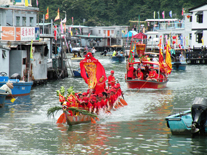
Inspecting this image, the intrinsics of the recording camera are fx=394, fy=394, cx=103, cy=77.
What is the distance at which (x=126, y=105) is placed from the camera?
2642cm

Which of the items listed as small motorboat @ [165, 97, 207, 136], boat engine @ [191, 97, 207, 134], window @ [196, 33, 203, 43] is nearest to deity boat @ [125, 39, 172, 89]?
small motorboat @ [165, 97, 207, 136]

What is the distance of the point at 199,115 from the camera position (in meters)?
17.0

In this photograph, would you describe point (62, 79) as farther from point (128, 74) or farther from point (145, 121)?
point (145, 121)

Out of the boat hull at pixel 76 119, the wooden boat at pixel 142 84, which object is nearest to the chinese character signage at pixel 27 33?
the wooden boat at pixel 142 84

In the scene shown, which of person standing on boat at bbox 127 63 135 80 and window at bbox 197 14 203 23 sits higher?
window at bbox 197 14 203 23

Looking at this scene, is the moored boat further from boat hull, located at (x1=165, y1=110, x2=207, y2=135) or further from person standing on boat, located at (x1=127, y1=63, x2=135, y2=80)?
boat hull, located at (x1=165, y1=110, x2=207, y2=135)

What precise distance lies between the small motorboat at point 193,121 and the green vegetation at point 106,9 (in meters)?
90.5

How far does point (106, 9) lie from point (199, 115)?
10226 cm

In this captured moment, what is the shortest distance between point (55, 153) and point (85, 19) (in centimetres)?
10398

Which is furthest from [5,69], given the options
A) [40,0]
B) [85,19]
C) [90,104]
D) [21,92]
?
[85,19]

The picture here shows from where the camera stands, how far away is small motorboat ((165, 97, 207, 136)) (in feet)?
55.6

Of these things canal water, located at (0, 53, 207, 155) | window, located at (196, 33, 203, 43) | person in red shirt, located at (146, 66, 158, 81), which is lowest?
canal water, located at (0, 53, 207, 155)

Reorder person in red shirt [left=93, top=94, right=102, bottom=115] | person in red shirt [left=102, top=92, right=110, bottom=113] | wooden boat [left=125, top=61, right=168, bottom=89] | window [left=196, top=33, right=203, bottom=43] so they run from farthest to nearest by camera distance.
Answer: window [left=196, top=33, right=203, bottom=43], wooden boat [left=125, top=61, right=168, bottom=89], person in red shirt [left=102, top=92, right=110, bottom=113], person in red shirt [left=93, top=94, right=102, bottom=115]

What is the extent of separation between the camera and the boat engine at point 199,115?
16.9 metres
